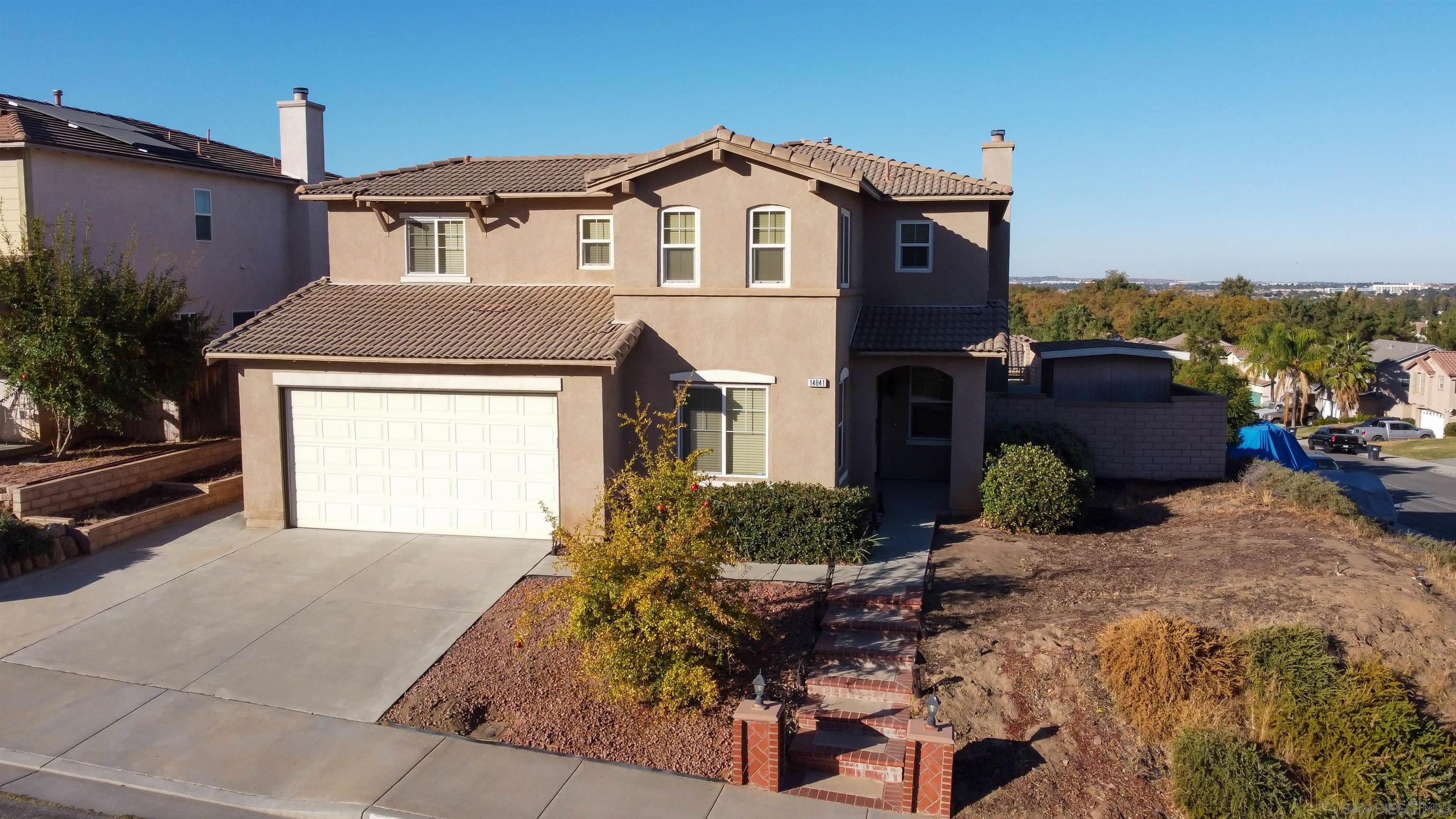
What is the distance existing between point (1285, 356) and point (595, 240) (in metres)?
49.6

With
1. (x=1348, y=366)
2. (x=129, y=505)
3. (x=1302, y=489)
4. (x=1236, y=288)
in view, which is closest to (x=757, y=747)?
(x=129, y=505)

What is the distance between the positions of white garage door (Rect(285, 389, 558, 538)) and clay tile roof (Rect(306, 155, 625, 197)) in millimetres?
4087

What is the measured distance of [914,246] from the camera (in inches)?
709

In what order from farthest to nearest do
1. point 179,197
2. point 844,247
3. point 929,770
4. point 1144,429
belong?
point 179,197 → point 1144,429 → point 844,247 → point 929,770

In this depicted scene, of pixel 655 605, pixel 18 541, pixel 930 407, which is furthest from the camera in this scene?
pixel 930 407

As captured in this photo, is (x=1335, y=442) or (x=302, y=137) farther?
(x=1335, y=442)

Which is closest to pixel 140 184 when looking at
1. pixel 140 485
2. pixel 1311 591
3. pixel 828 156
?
pixel 140 485

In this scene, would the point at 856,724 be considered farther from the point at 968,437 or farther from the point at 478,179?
the point at 478,179

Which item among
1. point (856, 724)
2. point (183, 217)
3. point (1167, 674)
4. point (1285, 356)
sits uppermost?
Answer: point (183, 217)

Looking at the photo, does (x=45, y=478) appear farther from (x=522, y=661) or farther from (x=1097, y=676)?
(x=1097, y=676)

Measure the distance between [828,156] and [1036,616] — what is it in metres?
11.0

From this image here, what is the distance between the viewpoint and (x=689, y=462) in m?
10.4

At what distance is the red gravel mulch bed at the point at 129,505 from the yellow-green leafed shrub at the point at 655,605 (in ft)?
29.9

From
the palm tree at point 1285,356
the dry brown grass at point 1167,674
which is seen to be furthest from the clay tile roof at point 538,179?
the palm tree at point 1285,356
